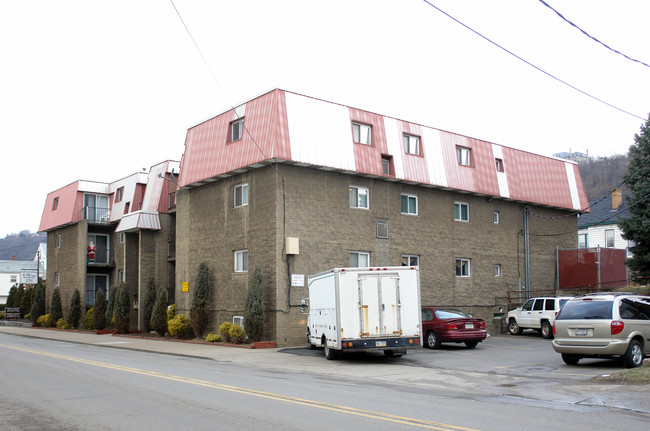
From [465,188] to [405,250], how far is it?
192 inches

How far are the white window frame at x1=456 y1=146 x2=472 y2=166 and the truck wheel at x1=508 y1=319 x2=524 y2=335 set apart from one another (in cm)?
787

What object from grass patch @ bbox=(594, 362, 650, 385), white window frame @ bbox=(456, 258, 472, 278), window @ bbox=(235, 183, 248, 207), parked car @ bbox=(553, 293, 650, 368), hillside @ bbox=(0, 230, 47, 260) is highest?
hillside @ bbox=(0, 230, 47, 260)

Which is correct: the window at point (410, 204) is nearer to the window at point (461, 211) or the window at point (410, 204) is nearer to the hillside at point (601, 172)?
the window at point (461, 211)

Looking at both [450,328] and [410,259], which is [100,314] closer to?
[410,259]

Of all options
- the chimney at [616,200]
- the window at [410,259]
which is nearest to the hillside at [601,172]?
the chimney at [616,200]

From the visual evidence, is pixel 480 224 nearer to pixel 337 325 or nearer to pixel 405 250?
pixel 405 250

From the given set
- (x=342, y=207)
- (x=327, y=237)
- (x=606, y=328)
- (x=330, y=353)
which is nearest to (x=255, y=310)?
(x=327, y=237)

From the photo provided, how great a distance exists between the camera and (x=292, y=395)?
10914mm

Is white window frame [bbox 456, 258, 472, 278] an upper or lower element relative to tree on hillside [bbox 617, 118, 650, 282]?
lower

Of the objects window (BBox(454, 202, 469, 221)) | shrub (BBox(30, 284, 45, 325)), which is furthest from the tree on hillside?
shrub (BBox(30, 284, 45, 325))

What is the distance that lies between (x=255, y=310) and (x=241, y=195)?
525 centimetres

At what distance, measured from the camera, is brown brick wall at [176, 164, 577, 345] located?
23.6 meters

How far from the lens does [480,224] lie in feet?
102

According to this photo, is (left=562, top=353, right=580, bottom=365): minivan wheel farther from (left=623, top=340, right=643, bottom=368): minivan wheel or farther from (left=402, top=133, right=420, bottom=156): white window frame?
(left=402, top=133, right=420, bottom=156): white window frame
